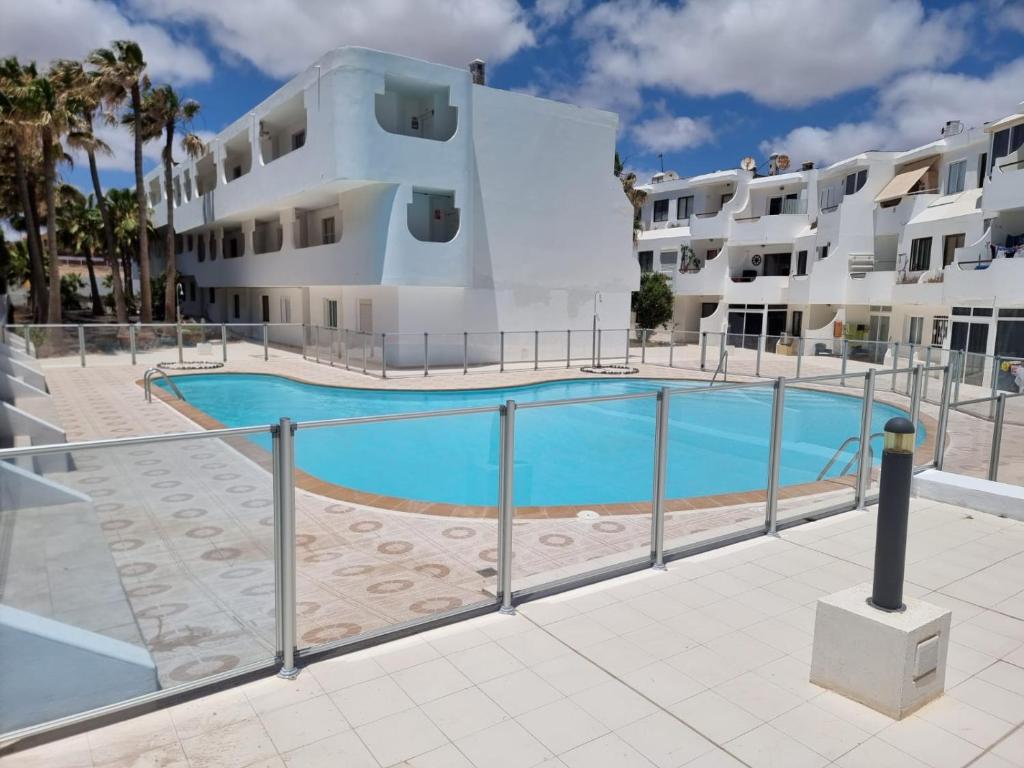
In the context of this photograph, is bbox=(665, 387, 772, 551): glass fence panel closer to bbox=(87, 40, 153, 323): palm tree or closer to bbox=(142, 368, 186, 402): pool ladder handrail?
bbox=(142, 368, 186, 402): pool ladder handrail

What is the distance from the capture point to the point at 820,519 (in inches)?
275

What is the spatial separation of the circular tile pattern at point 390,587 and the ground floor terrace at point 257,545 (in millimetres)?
20

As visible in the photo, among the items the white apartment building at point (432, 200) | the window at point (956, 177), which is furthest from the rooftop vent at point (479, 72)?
the window at point (956, 177)

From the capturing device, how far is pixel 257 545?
3.89 m

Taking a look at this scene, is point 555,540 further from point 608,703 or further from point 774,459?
point 608,703

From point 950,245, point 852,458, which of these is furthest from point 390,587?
point 950,245

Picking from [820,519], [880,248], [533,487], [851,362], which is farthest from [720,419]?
[880,248]

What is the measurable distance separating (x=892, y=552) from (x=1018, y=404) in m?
6.98

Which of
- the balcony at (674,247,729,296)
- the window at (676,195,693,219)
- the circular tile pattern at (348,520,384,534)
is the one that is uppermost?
the window at (676,195,693,219)

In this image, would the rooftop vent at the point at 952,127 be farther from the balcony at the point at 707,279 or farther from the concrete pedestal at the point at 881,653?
the concrete pedestal at the point at 881,653

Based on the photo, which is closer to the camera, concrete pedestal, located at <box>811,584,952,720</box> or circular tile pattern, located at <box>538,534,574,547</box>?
concrete pedestal, located at <box>811,584,952,720</box>

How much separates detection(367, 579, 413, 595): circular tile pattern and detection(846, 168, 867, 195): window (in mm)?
33166

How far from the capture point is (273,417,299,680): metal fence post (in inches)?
153


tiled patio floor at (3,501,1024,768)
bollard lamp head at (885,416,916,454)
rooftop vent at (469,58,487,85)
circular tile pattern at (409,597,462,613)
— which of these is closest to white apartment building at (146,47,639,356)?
rooftop vent at (469,58,487,85)
